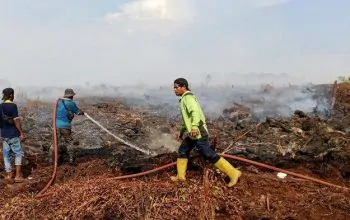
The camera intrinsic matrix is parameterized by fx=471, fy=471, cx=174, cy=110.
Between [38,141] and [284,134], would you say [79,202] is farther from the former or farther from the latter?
[284,134]

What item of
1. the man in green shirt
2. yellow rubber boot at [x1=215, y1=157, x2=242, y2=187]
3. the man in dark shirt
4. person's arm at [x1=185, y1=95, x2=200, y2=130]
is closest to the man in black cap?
the man in dark shirt

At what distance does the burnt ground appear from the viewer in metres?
6.44

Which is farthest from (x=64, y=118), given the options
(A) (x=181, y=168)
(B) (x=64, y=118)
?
(A) (x=181, y=168)

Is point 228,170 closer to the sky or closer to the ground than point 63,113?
closer to the ground

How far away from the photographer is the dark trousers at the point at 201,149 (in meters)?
6.88

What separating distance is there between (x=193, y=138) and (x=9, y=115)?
11.1 feet

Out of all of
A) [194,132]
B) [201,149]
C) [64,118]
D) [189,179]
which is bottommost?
[189,179]

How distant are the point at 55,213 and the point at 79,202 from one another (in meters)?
0.36

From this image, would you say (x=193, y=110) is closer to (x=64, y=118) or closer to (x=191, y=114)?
(x=191, y=114)

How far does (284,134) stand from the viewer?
9.70m

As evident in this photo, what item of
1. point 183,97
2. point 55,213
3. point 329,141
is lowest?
point 55,213

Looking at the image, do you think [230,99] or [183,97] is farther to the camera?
[230,99]

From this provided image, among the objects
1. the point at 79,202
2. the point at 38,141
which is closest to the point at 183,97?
the point at 79,202

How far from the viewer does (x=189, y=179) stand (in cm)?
711
